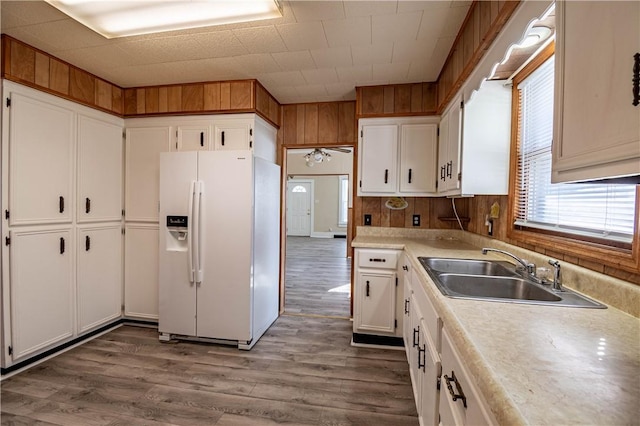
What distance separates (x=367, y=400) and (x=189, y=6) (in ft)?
9.12

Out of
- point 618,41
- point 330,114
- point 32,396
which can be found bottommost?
point 32,396

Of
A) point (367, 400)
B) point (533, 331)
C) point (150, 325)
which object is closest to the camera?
point (533, 331)

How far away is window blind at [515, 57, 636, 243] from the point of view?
3.93 feet

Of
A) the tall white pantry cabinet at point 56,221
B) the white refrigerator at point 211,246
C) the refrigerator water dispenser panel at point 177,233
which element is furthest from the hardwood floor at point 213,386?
the refrigerator water dispenser panel at point 177,233

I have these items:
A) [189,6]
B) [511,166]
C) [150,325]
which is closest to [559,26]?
[511,166]

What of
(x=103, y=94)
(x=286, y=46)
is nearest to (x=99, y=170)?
(x=103, y=94)

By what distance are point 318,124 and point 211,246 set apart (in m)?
1.82

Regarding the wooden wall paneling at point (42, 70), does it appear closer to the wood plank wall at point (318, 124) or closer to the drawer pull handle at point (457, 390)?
the wood plank wall at point (318, 124)

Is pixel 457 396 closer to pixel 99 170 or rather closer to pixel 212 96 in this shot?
pixel 212 96

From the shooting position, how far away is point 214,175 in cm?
268

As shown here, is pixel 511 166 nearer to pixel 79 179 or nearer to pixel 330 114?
pixel 330 114

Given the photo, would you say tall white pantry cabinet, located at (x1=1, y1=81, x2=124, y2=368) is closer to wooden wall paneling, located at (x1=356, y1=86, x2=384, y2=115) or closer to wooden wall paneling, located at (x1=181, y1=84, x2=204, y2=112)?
wooden wall paneling, located at (x1=181, y1=84, x2=204, y2=112)

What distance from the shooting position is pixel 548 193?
171 cm

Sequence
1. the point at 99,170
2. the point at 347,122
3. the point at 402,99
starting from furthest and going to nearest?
the point at 347,122 → the point at 402,99 → the point at 99,170
